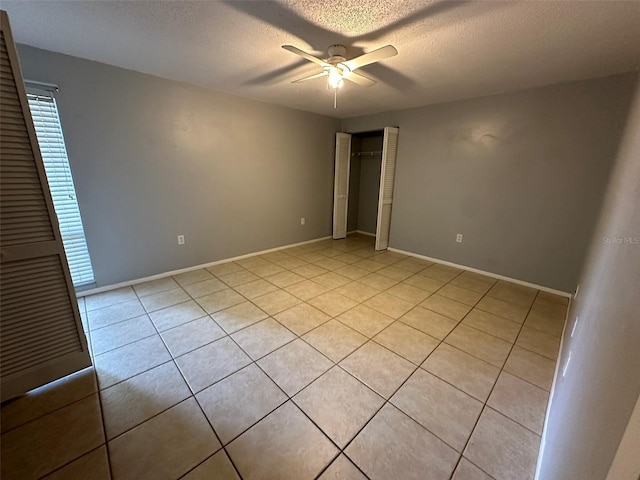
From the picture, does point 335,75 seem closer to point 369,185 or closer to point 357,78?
point 357,78

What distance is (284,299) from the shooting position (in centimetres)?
272

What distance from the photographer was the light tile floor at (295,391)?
47.5 inches

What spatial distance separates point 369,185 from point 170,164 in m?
3.79

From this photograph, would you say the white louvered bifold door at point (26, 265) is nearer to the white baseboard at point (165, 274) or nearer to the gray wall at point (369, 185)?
the white baseboard at point (165, 274)

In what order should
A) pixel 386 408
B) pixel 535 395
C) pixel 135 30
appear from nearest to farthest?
pixel 386 408, pixel 535 395, pixel 135 30

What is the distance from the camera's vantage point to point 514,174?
10.1 ft

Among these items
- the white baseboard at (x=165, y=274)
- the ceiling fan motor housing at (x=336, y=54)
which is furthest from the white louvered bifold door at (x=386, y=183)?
the ceiling fan motor housing at (x=336, y=54)

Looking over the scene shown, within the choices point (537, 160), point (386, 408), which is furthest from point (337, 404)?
point (537, 160)

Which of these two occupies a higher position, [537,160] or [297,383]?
[537,160]

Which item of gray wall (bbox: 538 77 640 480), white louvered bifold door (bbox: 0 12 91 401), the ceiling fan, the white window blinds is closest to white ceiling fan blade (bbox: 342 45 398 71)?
the ceiling fan

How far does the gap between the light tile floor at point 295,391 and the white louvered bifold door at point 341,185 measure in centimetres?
247

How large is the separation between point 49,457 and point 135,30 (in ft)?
8.75

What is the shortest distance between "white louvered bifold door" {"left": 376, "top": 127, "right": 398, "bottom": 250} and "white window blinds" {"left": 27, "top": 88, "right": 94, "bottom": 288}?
387 cm

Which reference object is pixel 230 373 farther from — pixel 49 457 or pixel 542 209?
pixel 542 209
